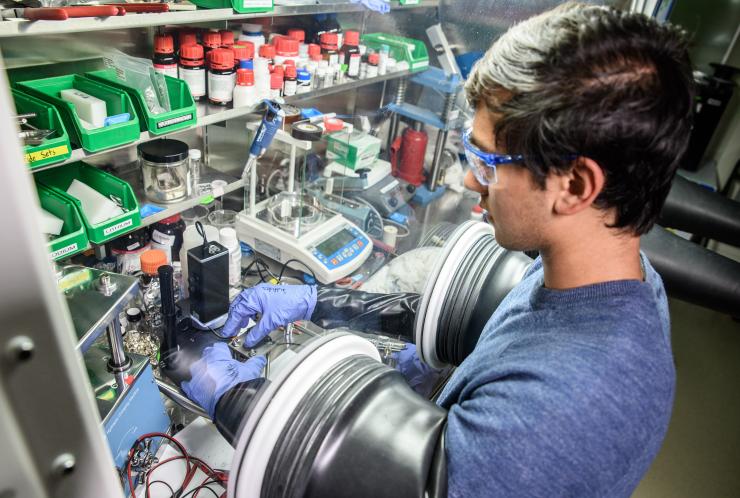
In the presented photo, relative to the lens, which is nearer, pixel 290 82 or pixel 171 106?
pixel 171 106

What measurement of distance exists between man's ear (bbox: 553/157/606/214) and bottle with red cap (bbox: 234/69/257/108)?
103cm

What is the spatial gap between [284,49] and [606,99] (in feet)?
4.10

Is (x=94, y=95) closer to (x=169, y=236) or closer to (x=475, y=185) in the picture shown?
(x=169, y=236)

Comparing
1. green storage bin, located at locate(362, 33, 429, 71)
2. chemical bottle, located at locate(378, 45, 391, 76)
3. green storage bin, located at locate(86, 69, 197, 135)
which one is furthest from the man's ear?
green storage bin, located at locate(362, 33, 429, 71)

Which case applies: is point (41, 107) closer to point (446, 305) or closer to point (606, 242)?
point (446, 305)

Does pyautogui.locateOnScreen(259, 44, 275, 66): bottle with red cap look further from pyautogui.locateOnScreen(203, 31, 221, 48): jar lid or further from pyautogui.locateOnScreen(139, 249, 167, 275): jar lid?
pyautogui.locateOnScreen(139, 249, 167, 275): jar lid

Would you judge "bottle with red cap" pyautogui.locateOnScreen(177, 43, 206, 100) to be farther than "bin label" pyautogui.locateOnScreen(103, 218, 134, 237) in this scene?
Yes

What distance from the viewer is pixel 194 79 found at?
4.65 feet

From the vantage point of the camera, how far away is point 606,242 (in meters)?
0.80

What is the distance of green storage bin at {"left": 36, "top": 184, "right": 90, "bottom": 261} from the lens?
3.62 feet

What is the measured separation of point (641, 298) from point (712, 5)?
363 cm

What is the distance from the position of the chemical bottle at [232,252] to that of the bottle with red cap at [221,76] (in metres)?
0.40

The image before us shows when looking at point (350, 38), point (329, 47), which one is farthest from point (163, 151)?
point (350, 38)

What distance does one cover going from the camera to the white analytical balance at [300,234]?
5.47 feet
